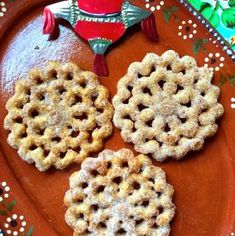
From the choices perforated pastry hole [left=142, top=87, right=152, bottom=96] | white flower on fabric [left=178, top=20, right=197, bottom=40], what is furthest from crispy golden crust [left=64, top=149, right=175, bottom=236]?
white flower on fabric [left=178, top=20, right=197, bottom=40]

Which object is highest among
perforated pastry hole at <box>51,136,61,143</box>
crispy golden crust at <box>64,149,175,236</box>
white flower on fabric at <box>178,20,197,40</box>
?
white flower on fabric at <box>178,20,197,40</box>

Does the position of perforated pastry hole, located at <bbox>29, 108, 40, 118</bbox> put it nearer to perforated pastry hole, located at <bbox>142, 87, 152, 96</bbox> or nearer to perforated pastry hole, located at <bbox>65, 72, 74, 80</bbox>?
perforated pastry hole, located at <bbox>65, 72, 74, 80</bbox>

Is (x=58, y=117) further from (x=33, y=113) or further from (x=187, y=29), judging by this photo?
(x=187, y=29)

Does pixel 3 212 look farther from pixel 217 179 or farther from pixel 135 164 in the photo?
pixel 217 179

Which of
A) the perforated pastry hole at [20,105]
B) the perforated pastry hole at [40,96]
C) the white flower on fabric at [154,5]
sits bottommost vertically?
the perforated pastry hole at [20,105]

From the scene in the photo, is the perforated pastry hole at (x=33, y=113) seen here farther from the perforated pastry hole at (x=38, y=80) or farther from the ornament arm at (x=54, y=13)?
the ornament arm at (x=54, y=13)

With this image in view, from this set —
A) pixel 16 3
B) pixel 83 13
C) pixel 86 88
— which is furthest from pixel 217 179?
pixel 16 3

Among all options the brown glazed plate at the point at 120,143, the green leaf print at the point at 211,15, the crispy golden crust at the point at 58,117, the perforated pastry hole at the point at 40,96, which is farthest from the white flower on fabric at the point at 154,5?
the perforated pastry hole at the point at 40,96
